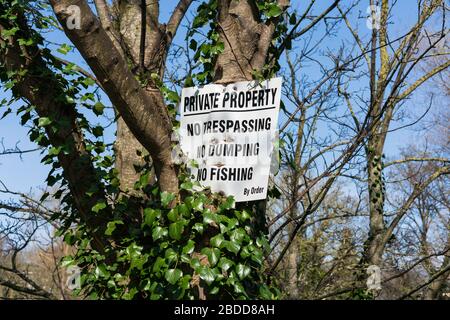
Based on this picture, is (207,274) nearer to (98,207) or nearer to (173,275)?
(173,275)

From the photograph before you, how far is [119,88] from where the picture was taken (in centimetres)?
372

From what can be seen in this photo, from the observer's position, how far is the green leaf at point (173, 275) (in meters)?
3.83

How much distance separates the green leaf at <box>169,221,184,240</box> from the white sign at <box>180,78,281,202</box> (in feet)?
1.18

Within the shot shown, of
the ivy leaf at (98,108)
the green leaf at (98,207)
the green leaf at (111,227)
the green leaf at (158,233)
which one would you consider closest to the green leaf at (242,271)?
the green leaf at (158,233)

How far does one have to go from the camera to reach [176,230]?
3.93 m

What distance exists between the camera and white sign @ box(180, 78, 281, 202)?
410 cm

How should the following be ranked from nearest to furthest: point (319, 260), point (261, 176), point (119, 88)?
point (119, 88)
point (261, 176)
point (319, 260)

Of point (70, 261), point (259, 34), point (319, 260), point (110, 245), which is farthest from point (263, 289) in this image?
point (319, 260)

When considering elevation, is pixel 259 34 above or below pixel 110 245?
above

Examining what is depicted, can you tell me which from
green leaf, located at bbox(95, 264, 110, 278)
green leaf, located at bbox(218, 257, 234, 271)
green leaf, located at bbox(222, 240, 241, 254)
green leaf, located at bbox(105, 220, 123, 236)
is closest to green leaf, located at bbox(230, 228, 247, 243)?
green leaf, located at bbox(222, 240, 241, 254)

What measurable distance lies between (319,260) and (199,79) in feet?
24.1

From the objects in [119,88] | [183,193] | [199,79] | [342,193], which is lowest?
[183,193]

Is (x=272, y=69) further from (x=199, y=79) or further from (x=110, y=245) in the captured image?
(x=110, y=245)

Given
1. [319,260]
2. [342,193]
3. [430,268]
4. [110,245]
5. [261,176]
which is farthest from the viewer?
[342,193]
